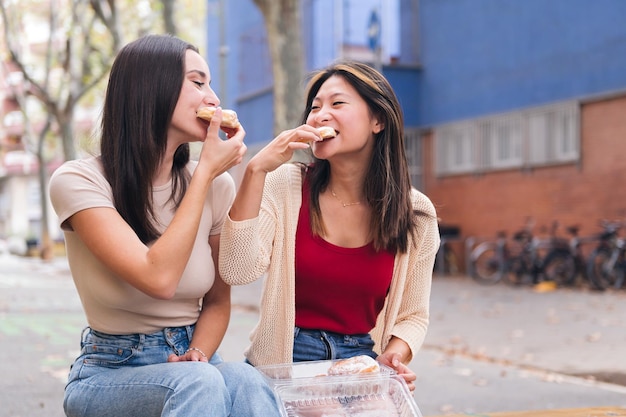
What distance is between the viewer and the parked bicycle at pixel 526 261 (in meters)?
16.1

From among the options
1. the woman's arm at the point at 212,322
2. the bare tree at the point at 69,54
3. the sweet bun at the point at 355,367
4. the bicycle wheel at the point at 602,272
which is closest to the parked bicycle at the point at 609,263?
the bicycle wheel at the point at 602,272

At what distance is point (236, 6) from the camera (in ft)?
89.5

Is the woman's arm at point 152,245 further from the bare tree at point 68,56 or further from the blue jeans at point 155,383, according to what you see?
the bare tree at point 68,56

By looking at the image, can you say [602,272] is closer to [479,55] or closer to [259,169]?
[479,55]

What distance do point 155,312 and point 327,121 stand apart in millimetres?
951

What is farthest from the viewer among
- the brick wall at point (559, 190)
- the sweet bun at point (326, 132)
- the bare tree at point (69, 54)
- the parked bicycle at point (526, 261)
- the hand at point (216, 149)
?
the bare tree at point (69, 54)

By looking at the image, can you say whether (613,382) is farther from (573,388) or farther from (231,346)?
(231,346)

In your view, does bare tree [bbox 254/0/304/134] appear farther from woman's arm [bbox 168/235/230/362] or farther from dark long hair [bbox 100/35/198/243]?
→ dark long hair [bbox 100/35/198/243]

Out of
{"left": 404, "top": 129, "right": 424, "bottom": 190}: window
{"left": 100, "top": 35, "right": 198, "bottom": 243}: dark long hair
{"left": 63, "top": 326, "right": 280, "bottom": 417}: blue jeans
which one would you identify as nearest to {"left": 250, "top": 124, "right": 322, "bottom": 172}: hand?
{"left": 100, "top": 35, "right": 198, "bottom": 243}: dark long hair

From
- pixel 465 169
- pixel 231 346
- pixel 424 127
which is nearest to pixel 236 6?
pixel 424 127

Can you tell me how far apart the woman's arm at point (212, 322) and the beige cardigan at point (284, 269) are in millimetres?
111

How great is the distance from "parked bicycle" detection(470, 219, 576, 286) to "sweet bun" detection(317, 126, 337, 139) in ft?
43.9

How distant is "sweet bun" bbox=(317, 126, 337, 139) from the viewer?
3224mm

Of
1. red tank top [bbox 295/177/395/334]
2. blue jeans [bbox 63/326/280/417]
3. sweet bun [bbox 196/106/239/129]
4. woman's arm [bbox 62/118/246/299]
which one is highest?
sweet bun [bbox 196/106/239/129]
